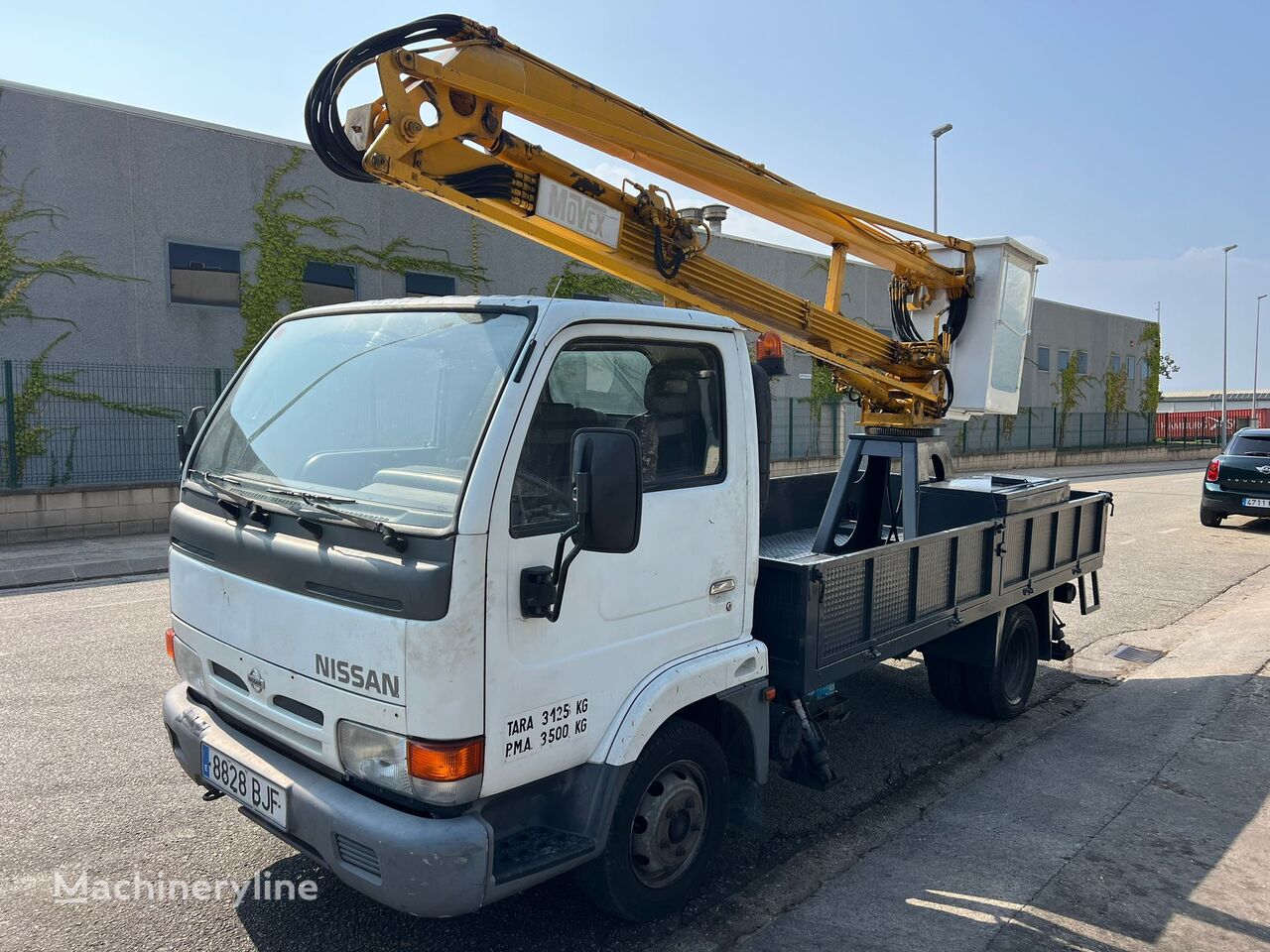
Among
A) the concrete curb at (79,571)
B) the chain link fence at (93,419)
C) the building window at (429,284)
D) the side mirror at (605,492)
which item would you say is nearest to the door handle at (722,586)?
the side mirror at (605,492)

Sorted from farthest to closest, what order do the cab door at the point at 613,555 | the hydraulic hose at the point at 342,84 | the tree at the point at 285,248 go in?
the tree at the point at 285,248 < the hydraulic hose at the point at 342,84 < the cab door at the point at 613,555

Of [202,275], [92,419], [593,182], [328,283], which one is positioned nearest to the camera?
[593,182]

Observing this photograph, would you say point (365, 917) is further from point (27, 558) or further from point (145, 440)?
point (145, 440)

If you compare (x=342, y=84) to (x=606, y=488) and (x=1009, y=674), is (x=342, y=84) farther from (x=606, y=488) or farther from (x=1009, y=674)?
(x=1009, y=674)

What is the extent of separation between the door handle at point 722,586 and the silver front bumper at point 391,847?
3.92ft

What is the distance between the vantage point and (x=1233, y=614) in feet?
27.4

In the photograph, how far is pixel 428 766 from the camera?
2551 millimetres

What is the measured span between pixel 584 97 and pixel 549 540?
2772 millimetres

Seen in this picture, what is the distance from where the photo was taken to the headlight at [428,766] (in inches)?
100

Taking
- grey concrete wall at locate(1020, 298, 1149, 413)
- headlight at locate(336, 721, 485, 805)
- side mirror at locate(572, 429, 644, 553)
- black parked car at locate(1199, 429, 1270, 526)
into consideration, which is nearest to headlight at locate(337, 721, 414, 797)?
headlight at locate(336, 721, 485, 805)

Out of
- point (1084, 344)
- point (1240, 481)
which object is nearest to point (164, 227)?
Result: point (1240, 481)

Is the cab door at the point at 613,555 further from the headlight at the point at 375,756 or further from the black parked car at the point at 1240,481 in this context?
the black parked car at the point at 1240,481

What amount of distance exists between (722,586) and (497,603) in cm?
106

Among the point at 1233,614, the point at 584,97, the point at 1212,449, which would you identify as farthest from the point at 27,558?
the point at 1212,449
